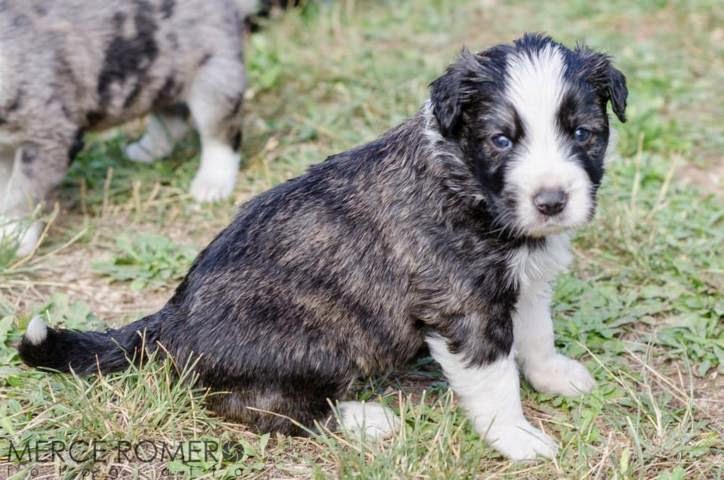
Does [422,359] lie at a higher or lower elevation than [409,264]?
lower

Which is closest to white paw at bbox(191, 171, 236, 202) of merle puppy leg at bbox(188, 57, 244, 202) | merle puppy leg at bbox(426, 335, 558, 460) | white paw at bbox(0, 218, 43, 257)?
merle puppy leg at bbox(188, 57, 244, 202)

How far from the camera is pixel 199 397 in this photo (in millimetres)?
4207

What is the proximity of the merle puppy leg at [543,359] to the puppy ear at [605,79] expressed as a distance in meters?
0.96

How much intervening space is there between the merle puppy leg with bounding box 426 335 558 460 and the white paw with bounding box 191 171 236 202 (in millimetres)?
2871

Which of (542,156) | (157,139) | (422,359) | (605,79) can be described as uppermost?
(605,79)

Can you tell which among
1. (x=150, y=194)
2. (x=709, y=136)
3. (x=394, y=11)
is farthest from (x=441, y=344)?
(x=394, y=11)

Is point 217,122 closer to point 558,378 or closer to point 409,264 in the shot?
point 409,264

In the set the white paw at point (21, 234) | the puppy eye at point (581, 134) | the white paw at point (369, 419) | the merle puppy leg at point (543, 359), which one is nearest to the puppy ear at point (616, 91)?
the puppy eye at point (581, 134)

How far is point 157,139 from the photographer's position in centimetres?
707

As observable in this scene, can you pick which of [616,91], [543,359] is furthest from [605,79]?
[543,359]

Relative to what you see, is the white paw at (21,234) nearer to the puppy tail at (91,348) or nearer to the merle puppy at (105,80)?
the merle puppy at (105,80)

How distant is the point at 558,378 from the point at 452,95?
1.51 metres

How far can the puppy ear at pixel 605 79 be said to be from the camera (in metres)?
3.80

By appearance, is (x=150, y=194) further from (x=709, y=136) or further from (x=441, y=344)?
(x=709, y=136)
